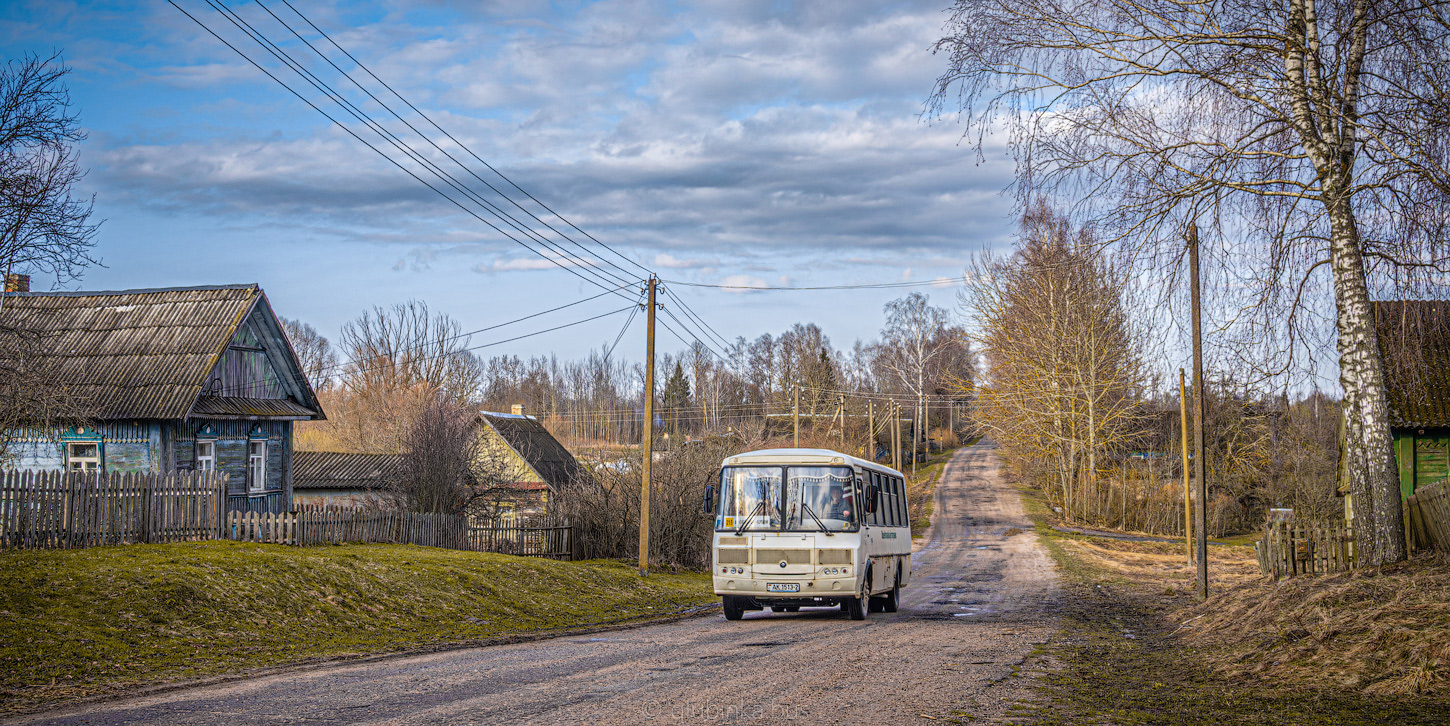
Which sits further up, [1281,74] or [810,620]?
[1281,74]

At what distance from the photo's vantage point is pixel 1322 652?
31.0 feet

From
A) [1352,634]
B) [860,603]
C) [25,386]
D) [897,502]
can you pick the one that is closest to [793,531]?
[860,603]

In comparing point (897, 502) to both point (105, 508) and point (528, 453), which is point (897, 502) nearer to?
point (105, 508)

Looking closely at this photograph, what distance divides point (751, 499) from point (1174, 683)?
338 inches

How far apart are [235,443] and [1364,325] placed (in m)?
28.6

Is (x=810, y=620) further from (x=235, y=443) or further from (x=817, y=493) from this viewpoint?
(x=235, y=443)

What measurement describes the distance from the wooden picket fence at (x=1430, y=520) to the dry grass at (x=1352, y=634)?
1.24m

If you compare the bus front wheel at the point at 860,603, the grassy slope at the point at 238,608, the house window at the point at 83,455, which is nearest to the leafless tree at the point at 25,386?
the grassy slope at the point at 238,608

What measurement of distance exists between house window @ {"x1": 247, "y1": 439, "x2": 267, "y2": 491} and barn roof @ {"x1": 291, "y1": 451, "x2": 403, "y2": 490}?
264 inches

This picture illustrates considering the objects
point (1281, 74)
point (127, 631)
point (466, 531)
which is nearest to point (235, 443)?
point (466, 531)

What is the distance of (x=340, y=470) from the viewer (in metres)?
41.3

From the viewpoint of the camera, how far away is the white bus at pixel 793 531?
16.5 metres

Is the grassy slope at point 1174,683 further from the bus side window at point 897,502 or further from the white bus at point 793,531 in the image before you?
the bus side window at point 897,502

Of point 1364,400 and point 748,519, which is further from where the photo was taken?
point 748,519
